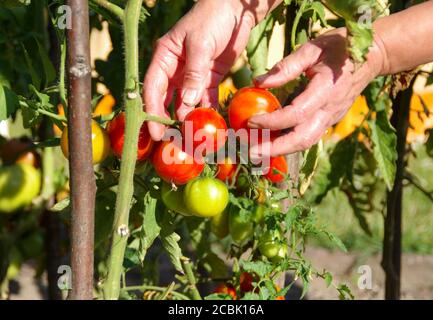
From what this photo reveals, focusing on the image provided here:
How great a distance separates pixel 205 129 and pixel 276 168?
0.24m

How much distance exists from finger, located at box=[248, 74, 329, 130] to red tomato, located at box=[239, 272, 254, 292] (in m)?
0.42

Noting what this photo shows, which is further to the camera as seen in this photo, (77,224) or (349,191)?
(349,191)

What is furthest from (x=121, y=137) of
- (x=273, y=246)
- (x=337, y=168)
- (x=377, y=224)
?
(x=377, y=224)

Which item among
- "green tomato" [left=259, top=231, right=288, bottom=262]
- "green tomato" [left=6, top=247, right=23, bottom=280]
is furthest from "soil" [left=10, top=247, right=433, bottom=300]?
"green tomato" [left=259, top=231, right=288, bottom=262]

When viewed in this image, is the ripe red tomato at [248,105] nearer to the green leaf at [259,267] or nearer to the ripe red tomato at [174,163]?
the ripe red tomato at [174,163]

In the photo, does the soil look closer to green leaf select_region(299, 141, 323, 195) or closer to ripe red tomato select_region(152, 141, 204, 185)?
green leaf select_region(299, 141, 323, 195)

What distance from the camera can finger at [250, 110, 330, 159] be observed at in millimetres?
1201

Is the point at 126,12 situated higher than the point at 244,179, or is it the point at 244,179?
the point at 126,12

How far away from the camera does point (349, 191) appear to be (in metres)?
1.93

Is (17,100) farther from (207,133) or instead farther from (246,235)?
(246,235)
